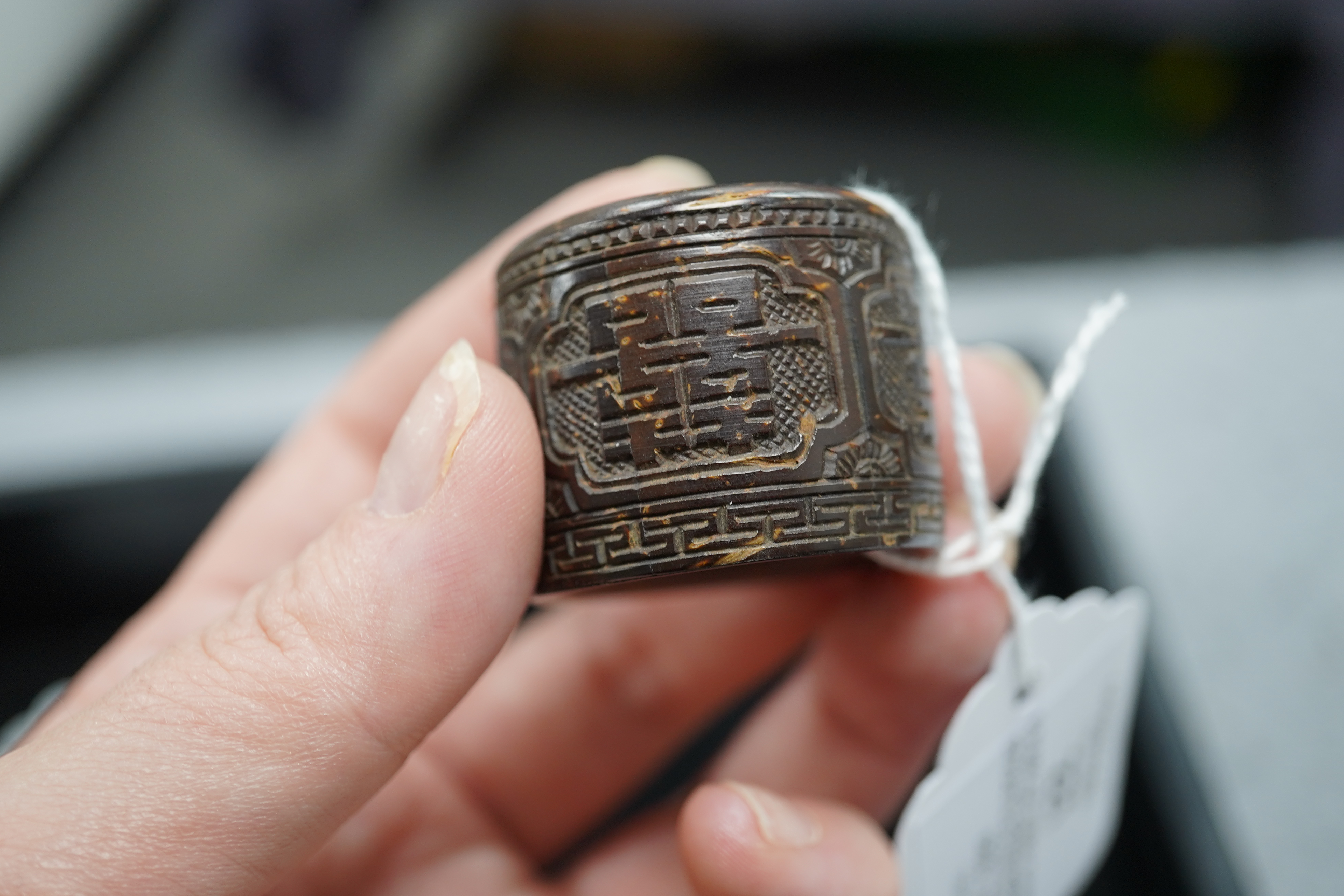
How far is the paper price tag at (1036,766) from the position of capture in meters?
0.98

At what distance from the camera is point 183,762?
766 millimetres

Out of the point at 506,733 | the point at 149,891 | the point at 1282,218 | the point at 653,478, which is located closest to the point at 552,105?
the point at 1282,218

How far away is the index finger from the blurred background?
0.45 metres

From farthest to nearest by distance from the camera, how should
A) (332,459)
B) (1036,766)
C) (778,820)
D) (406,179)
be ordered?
(406,179) → (332,459) → (1036,766) → (778,820)

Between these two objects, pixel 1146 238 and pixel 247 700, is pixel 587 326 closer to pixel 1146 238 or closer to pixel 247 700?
pixel 247 700


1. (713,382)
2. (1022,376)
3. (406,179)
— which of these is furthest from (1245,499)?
(406,179)

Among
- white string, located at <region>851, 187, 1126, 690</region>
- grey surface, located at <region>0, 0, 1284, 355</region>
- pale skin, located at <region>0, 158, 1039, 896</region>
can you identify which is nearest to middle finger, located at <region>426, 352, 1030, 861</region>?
pale skin, located at <region>0, 158, 1039, 896</region>

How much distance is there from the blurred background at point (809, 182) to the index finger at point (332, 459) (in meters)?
0.45

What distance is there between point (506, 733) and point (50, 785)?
0.67 m

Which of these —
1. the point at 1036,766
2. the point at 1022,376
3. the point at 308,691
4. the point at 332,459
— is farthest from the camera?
the point at 332,459

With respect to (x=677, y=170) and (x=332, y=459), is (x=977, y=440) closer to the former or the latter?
(x=677, y=170)

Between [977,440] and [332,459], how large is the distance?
828mm

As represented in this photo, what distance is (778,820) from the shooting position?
100 cm

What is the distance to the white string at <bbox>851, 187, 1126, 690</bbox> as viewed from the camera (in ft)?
3.30
